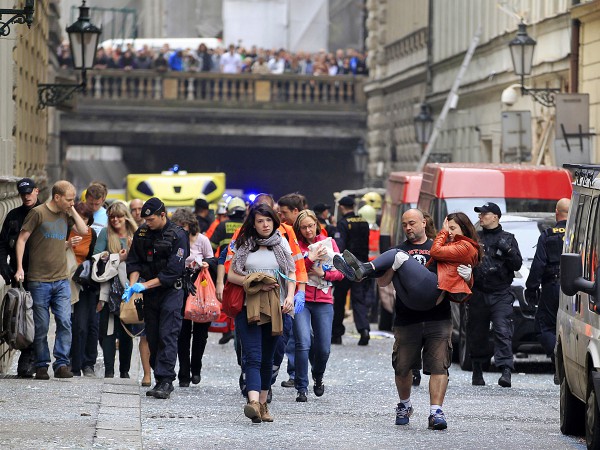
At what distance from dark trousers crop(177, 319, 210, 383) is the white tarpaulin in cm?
4765

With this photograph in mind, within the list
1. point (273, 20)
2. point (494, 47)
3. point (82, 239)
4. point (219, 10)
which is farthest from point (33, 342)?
point (219, 10)

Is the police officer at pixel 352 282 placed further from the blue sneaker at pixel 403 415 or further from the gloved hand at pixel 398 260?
the gloved hand at pixel 398 260

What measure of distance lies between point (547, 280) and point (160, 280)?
378cm

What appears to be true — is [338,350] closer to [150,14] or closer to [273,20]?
A: [273,20]

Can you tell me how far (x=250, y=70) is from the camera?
56.1 m

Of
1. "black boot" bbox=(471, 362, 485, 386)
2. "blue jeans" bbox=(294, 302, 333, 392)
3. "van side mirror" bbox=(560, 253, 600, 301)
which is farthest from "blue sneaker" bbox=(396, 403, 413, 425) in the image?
"black boot" bbox=(471, 362, 485, 386)

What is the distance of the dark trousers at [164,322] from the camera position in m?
14.1

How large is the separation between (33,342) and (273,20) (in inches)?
1936

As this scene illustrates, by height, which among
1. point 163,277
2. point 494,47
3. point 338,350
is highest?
point 494,47

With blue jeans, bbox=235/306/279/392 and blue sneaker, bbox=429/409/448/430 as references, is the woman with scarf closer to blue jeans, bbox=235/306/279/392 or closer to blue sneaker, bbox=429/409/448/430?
blue jeans, bbox=235/306/279/392

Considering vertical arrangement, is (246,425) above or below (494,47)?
below

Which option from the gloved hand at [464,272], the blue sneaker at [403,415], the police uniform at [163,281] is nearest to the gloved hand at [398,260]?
the gloved hand at [464,272]

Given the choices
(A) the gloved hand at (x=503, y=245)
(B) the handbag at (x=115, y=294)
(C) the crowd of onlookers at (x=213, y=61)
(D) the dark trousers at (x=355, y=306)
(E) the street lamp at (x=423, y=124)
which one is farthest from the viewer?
(C) the crowd of onlookers at (x=213, y=61)

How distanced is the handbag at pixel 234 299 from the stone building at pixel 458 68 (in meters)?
16.7
